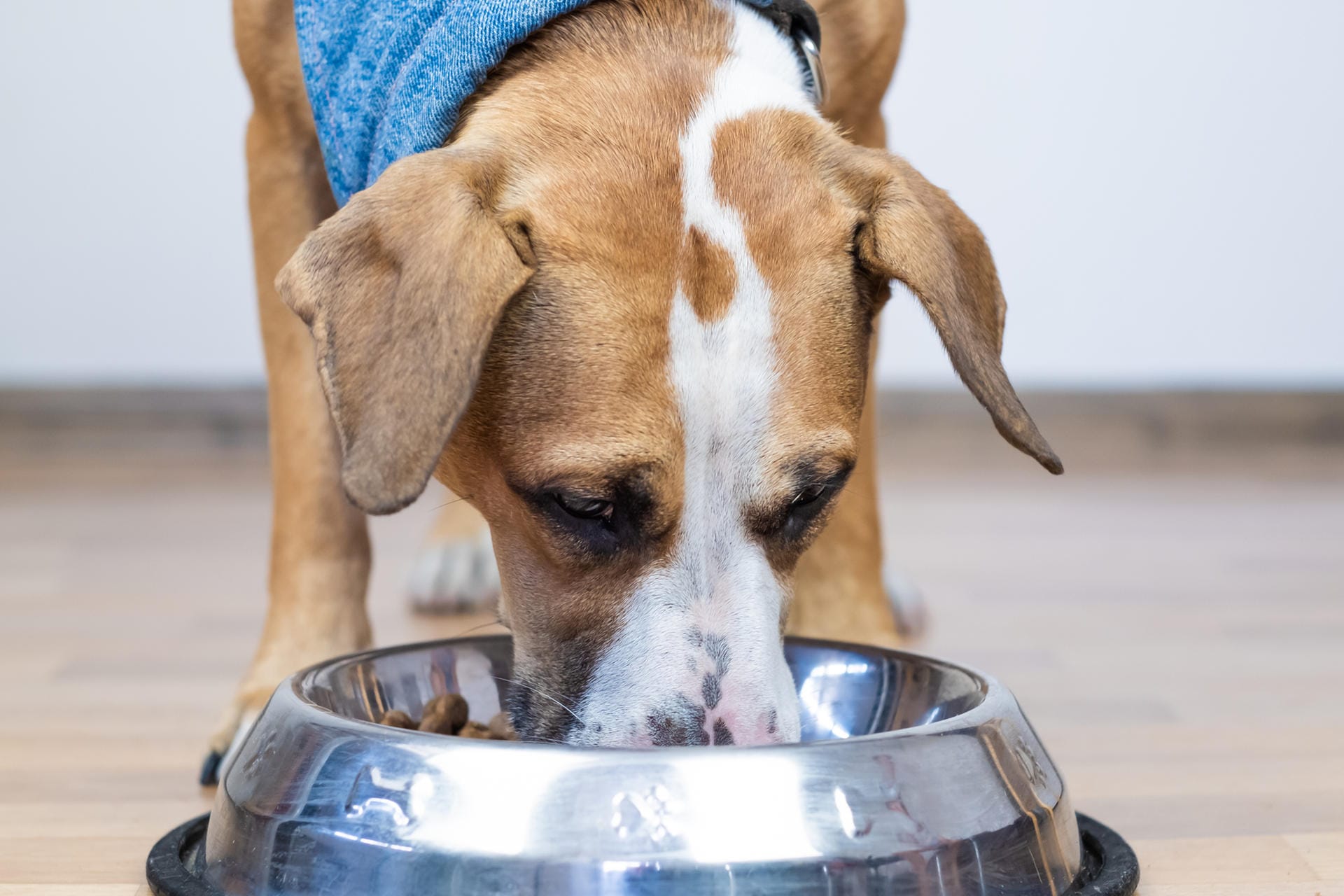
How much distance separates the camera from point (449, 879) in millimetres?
1287

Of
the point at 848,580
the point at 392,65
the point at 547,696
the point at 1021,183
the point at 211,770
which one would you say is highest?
the point at 392,65

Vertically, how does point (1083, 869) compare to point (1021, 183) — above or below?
below

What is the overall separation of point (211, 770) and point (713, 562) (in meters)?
0.81

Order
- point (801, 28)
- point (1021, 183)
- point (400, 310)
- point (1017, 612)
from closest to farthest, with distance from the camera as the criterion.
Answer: point (400, 310)
point (801, 28)
point (1017, 612)
point (1021, 183)

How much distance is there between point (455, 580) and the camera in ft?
9.97

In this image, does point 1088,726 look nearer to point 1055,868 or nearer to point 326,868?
point 1055,868

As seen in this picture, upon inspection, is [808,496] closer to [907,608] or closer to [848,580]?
Answer: [848,580]

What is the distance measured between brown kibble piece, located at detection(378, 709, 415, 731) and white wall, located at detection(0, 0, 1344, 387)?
3955 millimetres

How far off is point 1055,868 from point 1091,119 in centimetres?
458

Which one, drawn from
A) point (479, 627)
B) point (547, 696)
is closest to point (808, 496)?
point (547, 696)

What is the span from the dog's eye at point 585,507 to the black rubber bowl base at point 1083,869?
497 millimetres

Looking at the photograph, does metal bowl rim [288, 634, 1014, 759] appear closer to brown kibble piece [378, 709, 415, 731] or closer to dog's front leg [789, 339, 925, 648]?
brown kibble piece [378, 709, 415, 731]

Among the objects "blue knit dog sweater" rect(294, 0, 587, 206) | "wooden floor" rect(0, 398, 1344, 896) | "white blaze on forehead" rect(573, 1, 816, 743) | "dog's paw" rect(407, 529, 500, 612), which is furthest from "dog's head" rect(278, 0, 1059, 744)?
"dog's paw" rect(407, 529, 500, 612)

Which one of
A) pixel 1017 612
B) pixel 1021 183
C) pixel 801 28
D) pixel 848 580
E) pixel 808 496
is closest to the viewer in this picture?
pixel 808 496
